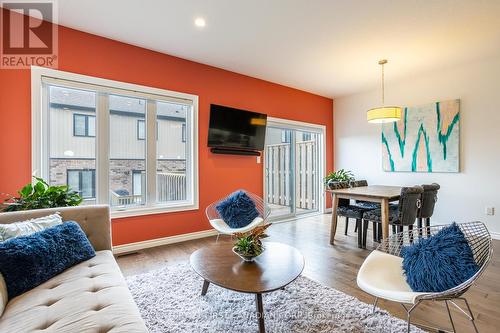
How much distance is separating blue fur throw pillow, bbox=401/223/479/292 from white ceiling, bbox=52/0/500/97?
7.62 feet

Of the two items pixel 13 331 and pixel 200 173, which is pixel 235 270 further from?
pixel 200 173

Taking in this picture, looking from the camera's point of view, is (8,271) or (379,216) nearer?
(8,271)

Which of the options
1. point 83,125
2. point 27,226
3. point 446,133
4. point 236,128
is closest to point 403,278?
point 27,226

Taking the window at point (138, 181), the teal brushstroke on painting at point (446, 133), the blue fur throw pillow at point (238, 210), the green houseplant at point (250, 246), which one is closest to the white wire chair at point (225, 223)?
the blue fur throw pillow at point (238, 210)

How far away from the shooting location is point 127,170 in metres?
3.48

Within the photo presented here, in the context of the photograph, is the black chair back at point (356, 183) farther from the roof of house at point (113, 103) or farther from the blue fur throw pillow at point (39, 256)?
the blue fur throw pillow at point (39, 256)

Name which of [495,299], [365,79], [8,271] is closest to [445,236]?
[495,299]

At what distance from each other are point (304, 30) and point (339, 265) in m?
2.83

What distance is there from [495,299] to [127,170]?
164 inches

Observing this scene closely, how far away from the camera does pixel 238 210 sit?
11.1 ft

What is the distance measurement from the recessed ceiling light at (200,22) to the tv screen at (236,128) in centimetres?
128

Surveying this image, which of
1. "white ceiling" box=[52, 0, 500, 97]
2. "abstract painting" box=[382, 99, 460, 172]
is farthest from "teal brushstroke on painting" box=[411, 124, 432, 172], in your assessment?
"white ceiling" box=[52, 0, 500, 97]

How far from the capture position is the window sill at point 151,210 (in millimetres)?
3307

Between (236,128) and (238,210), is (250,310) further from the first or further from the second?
(236,128)
